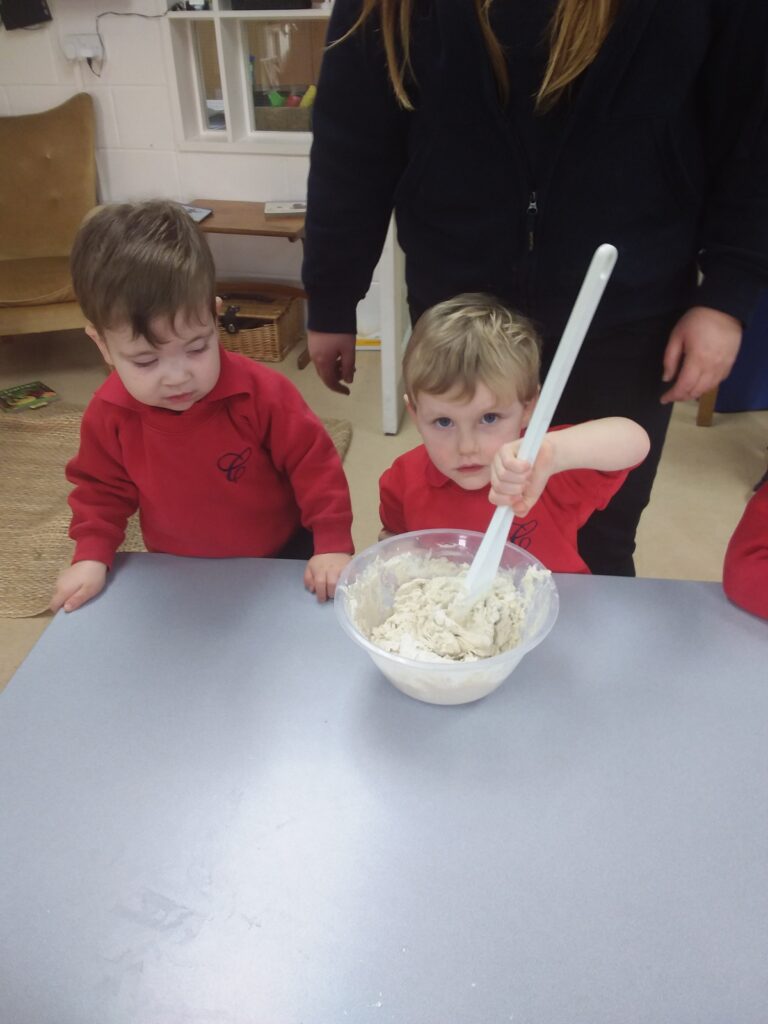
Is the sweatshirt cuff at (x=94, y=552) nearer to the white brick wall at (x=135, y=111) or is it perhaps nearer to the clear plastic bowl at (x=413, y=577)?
the clear plastic bowl at (x=413, y=577)

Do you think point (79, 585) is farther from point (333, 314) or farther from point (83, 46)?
point (83, 46)

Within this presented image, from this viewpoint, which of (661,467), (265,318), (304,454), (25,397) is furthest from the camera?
(265,318)

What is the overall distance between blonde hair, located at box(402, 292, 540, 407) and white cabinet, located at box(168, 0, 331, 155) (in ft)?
8.00

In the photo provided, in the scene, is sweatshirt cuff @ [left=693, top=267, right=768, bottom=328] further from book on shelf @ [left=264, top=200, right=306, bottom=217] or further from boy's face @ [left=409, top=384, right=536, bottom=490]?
book on shelf @ [left=264, top=200, right=306, bottom=217]

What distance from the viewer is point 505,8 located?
88 centimetres

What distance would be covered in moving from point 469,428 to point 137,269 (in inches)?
16.7

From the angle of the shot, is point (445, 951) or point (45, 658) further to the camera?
point (45, 658)

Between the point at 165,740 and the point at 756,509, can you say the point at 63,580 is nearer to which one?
the point at 165,740

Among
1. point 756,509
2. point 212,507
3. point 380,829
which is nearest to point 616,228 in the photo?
point 756,509

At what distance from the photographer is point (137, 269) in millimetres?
875

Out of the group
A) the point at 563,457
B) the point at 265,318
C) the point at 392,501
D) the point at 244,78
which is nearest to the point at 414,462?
the point at 392,501

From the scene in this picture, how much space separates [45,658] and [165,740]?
0.61ft

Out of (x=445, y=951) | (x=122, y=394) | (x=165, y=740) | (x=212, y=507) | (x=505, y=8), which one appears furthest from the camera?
(x=212, y=507)

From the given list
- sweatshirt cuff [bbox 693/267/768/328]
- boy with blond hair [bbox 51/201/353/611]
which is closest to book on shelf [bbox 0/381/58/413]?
boy with blond hair [bbox 51/201/353/611]
